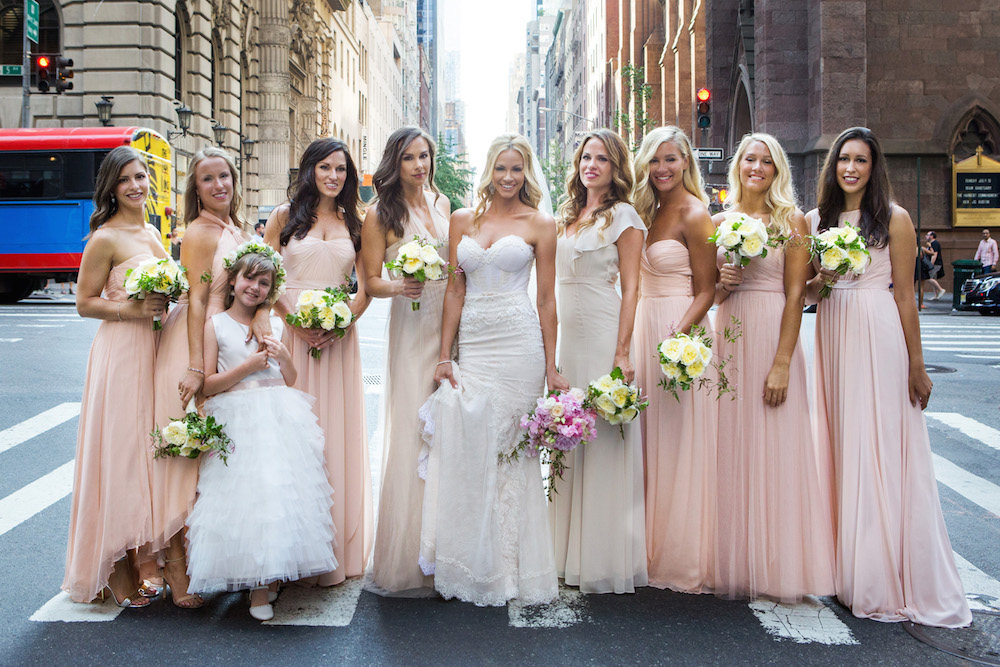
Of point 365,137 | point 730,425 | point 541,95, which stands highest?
point 541,95

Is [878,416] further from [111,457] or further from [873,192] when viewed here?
[111,457]

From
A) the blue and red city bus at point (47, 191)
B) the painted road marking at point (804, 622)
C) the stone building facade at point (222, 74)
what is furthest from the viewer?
the stone building facade at point (222, 74)

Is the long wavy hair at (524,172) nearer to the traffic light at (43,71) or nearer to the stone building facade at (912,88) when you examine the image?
the traffic light at (43,71)

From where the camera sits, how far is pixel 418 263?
4977 millimetres

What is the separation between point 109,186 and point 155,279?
2.51ft

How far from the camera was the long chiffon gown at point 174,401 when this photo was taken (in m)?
4.97

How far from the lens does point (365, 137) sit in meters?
79.7

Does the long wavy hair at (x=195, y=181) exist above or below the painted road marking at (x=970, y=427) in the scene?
above

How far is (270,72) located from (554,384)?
40.5 meters

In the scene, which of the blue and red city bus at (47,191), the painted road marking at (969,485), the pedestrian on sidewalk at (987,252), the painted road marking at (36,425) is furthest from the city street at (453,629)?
the blue and red city bus at (47,191)

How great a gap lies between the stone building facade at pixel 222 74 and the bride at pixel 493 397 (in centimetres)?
2301

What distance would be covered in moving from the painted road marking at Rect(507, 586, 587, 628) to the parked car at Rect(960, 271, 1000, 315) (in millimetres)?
21127

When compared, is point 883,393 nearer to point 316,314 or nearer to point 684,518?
point 684,518

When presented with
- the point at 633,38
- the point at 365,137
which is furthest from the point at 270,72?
the point at 365,137
